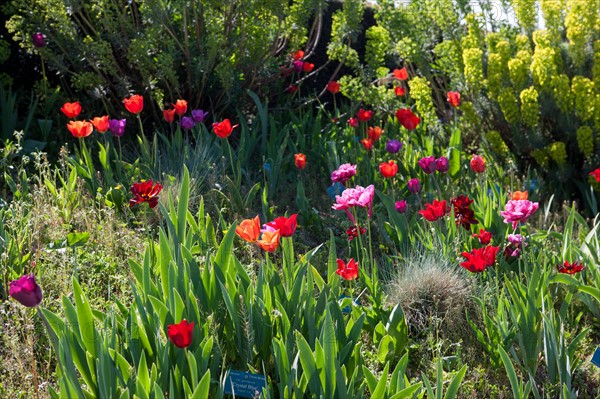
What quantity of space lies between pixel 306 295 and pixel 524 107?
2518mm

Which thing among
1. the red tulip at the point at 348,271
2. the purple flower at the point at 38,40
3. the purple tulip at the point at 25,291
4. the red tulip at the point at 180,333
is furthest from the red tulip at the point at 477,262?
the purple flower at the point at 38,40

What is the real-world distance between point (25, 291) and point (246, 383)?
68 cm

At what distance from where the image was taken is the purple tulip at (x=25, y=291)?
79.0 inches

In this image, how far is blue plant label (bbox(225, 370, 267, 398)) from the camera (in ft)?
7.64

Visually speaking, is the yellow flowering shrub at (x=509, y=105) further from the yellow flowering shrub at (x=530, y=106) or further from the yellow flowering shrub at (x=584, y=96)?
the yellow flowering shrub at (x=584, y=96)

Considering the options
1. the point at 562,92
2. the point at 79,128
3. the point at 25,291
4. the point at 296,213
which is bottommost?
the point at 296,213

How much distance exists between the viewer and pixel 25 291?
2016 millimetres

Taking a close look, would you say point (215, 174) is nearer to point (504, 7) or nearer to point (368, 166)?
point (368, 166)

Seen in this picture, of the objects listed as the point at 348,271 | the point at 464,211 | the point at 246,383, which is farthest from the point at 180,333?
the point at 464,211

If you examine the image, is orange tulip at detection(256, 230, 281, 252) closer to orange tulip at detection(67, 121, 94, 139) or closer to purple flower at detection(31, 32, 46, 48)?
Result: orange tulip at detection(67, 121, 94, 139)

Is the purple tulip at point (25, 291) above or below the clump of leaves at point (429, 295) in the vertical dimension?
above

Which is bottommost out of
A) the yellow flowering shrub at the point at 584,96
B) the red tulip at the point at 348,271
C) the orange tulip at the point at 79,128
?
the yellow flowering shrub at the point at 584,96

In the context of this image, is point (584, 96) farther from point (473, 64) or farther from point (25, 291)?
point (25, 291)

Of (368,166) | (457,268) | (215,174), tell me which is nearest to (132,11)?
(215,174)
